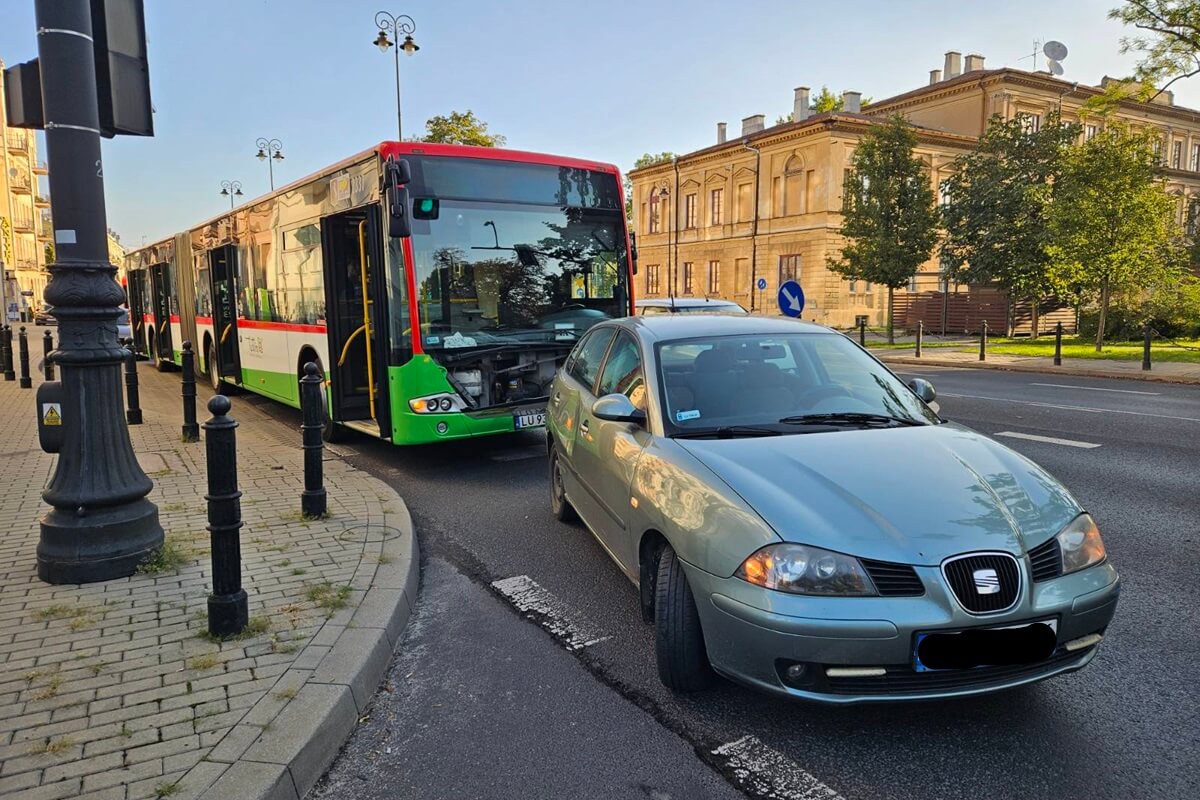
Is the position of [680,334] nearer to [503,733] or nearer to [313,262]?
[503,733]

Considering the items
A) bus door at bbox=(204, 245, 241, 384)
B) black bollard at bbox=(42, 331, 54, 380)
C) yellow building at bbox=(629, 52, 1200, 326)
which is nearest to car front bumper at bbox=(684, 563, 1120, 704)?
black bollard at bbox=(42, 331, 54, 380)

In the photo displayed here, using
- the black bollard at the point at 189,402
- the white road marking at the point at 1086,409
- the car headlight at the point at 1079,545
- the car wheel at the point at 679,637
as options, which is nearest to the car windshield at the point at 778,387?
the car wheel at the point at 679,637

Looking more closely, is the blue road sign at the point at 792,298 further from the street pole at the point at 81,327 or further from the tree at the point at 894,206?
the tree at the point at 894,206

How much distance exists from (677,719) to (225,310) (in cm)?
1264

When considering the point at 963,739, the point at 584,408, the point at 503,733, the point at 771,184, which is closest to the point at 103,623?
the point at 503,733

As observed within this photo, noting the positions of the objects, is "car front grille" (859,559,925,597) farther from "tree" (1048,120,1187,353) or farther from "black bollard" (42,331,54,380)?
"tree" (1048,120,1187,353)

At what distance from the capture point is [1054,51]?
179 ft

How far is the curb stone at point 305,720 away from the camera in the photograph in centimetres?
270

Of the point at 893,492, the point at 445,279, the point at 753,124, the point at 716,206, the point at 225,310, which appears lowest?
the point at 893,492

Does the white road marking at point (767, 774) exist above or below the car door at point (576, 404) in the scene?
below

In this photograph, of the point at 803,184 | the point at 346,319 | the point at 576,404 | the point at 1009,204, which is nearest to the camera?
the point at 576,404

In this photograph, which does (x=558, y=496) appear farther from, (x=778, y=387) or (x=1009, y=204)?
(x=1009, y=204)

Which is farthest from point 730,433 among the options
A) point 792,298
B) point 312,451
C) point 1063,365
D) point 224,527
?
point 1063,365

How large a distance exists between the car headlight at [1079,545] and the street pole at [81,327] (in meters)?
4.73
